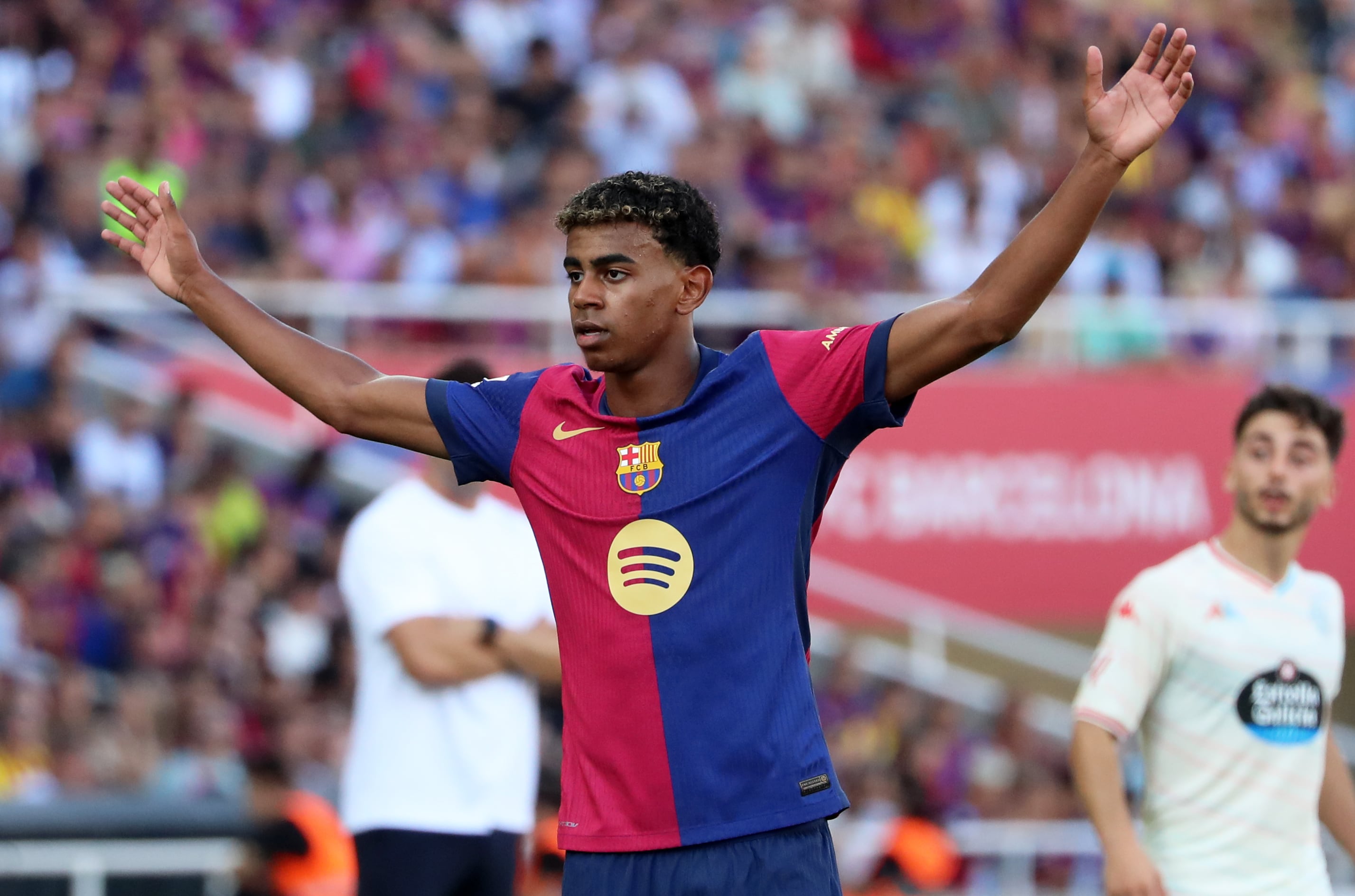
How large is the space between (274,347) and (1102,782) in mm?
2425

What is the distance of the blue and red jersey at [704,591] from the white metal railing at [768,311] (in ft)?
29.0

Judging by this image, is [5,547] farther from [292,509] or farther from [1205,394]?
[1205,394]

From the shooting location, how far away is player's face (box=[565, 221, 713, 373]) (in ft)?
12.3

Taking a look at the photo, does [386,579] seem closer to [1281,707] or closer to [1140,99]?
[1281,707]

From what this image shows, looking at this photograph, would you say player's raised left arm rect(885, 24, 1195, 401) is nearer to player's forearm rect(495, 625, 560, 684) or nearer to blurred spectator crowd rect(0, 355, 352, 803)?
player's forearm rect(495, 625, 560, 684)

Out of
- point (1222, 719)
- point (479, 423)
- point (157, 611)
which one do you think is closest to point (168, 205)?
point (479, 423)

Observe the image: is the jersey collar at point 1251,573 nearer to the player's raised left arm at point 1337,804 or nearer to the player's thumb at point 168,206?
the player's raised left arm at point 1337,804

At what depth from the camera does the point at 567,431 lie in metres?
3.88

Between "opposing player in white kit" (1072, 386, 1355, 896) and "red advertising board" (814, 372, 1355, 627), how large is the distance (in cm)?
790

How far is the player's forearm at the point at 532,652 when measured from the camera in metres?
5.43

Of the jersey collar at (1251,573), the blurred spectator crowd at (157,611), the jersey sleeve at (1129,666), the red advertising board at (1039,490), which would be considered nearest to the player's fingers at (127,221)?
the jersey sleeve at (1129,666)

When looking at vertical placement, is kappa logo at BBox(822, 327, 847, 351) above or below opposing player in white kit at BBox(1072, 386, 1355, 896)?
above

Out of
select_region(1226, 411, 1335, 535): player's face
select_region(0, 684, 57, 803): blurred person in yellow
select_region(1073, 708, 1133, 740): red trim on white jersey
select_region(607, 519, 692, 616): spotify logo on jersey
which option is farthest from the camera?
select_region(0, 684, 57, 803): blurred person in yellow

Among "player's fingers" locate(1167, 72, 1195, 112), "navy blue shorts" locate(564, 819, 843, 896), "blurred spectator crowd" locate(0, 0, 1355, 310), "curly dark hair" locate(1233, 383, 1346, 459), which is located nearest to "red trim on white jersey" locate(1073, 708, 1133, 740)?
"curly dark hair" locate(1233, 383, 1346, 459)
